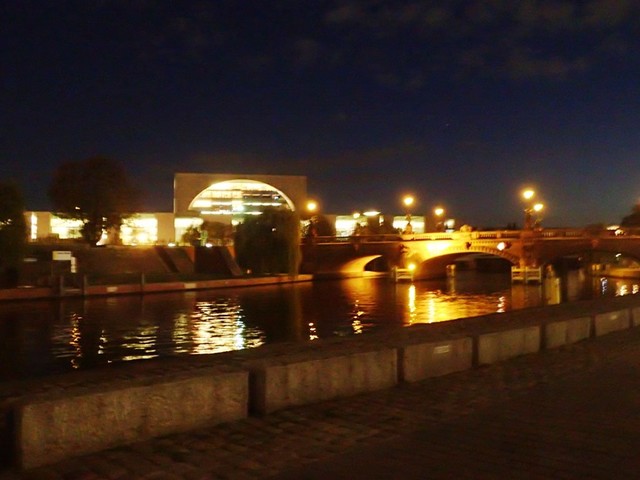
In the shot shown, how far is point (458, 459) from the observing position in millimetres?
6590

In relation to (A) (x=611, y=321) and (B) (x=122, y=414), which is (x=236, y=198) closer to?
(A) (x=611, y=321)

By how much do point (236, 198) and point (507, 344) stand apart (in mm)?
98415

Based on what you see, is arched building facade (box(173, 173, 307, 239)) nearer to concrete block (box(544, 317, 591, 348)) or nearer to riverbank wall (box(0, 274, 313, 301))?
riverbank wall (box(0, 274, 313, 301))

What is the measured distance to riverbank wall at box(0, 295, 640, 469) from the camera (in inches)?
251

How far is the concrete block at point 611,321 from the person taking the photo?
1544 centimetres

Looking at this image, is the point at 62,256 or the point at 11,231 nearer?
the point at 11,231

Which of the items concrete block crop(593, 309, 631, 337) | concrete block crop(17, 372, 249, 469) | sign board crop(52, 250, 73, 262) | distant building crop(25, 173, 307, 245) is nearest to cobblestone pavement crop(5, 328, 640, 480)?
concrete block crop(17, 372, 249, 469)

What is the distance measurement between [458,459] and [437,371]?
4.00m

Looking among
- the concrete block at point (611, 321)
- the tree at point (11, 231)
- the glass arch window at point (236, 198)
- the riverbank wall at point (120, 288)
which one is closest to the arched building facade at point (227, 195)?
the glass arch window at point (236, 198)

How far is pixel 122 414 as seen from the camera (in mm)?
6836

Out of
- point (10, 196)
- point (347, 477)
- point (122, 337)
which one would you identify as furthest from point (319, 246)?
point (347, 477)

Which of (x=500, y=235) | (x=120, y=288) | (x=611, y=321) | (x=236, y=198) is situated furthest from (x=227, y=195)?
(x=611, y=321)

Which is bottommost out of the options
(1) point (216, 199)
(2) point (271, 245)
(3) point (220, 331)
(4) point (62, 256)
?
(3) point (220, 331)

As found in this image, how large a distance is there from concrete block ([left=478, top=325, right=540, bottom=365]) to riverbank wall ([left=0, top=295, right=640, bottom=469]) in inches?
0.6
